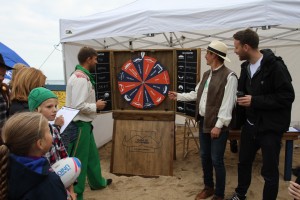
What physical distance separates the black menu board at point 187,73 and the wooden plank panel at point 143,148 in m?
0.33

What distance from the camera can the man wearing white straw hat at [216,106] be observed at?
2.96 meters

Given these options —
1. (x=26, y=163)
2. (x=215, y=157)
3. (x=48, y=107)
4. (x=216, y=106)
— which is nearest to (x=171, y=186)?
(x=215, y=157)

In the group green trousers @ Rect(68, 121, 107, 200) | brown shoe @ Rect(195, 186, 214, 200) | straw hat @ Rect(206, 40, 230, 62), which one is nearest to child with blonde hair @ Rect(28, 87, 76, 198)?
green trousers @ Rect(68, 121, 107, 200)

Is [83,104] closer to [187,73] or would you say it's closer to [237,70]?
[187,73]

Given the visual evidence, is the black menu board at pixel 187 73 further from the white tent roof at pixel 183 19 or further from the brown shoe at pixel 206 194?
the brown shoe at pixel 206 194

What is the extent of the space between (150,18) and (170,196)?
224 centimetres

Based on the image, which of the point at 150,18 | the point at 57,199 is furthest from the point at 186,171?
the point at 57,199

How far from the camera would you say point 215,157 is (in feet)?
10.2

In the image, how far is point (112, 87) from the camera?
165 inches

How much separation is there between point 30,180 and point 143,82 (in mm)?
2834

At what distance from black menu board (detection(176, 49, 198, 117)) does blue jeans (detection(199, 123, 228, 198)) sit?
0.76 metres

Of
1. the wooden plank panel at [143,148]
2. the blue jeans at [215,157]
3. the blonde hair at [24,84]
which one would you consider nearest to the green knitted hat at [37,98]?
the blonde hair at [24,84]

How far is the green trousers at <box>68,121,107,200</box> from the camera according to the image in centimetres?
328

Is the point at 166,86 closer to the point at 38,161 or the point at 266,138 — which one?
the point at 266,138
